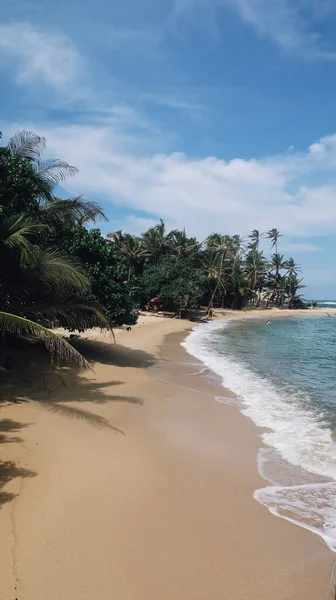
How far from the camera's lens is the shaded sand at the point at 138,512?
320 centimetres

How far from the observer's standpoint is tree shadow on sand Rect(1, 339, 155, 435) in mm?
7521

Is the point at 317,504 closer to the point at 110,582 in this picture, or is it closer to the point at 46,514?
the point at 110,582

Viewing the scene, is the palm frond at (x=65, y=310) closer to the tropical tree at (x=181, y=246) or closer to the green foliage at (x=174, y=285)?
the green foliage at (x=174, y=285)

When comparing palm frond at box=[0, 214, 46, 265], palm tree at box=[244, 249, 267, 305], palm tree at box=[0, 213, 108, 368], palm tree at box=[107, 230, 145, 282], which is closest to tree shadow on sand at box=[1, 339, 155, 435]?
palm tree at box=[0, 213, 108, 368]

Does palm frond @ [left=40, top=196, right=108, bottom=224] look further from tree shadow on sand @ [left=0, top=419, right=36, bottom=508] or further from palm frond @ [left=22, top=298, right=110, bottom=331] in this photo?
tree shadow on sand @ [left=0, top=419, right=36, bottom=508]

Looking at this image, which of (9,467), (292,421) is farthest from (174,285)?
(9,467)

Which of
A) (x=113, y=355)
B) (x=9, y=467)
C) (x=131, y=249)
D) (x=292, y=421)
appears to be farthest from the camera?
(x=131, y=249)

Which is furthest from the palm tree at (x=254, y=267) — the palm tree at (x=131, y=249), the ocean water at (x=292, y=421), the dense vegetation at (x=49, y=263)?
the dense vegetation at (x=49, y=263)

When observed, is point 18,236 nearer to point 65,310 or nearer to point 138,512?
point 65,310

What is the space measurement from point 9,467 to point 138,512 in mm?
1923

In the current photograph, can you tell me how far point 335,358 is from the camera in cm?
1820

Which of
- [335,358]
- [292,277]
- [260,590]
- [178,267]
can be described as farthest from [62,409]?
[292,277]

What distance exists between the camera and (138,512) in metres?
4.25

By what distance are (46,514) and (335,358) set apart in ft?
57.1
